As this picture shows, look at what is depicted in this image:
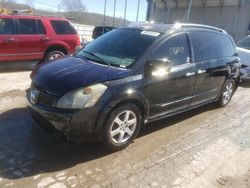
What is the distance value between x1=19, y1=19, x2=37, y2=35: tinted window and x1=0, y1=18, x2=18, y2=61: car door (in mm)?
224

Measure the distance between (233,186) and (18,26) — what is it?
7215mm

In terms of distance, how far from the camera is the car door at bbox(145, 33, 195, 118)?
4.36 m

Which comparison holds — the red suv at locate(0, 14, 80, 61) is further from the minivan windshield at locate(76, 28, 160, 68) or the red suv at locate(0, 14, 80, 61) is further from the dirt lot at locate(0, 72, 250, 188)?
the minivan windshield at locate(76, 28, 160, 68)

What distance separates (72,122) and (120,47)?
1.62 meters

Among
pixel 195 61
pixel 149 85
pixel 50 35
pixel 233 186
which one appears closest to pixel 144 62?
pixel 149 85

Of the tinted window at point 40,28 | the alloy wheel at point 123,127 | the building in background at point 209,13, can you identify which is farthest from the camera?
the building in background at point 209,13

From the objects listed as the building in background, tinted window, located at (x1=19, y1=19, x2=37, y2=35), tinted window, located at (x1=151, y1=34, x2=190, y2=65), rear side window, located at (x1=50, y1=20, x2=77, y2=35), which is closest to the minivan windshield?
tinted window, located at (x1=151, y1=34, x2=190, y2=65)

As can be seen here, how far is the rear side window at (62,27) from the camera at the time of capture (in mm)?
9214

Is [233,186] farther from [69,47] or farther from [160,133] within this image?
[69,47]

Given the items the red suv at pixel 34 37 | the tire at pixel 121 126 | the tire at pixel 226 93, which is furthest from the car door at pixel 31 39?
the tire at pixel 121 126

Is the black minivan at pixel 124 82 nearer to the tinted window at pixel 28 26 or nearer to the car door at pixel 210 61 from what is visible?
the car door at pixel 210 61

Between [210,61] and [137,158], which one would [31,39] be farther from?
[137,158]

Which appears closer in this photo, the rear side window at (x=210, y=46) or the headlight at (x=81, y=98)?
the headlight at (x=81, y=98)

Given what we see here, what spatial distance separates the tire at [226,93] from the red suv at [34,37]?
510 centimetres
